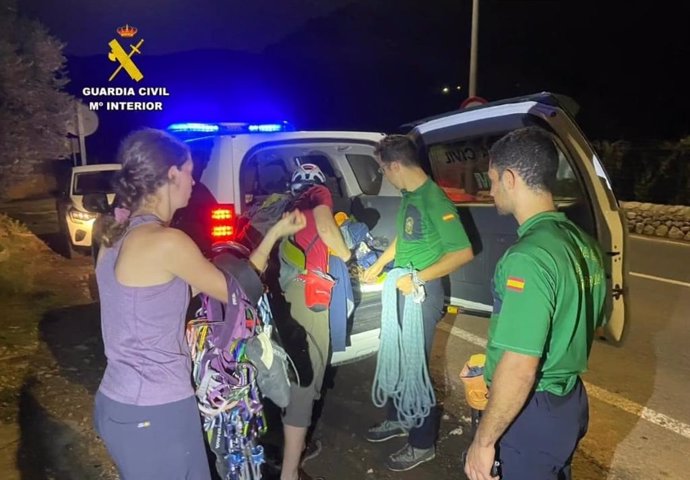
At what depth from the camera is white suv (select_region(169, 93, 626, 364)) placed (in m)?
3.45

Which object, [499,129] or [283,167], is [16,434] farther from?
[499,129]

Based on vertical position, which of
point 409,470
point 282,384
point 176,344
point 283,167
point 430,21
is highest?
point 430,21

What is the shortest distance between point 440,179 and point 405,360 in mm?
1708

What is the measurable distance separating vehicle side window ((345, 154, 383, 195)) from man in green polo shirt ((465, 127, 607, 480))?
328cm

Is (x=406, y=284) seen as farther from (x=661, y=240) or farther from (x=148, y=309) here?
(x=661, y=240)

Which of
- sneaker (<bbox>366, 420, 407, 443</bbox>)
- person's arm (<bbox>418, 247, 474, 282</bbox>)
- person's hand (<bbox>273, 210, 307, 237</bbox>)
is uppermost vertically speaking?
person's hand (<bbox>273, 210, 307, 237</bbox>)

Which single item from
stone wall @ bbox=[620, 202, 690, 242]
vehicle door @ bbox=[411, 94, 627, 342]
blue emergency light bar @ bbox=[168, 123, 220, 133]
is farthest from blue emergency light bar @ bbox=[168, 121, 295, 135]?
stone wall @ bbox=[620, 202, 690, 242]

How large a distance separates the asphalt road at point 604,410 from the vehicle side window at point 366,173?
158 cm

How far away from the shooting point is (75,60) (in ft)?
153

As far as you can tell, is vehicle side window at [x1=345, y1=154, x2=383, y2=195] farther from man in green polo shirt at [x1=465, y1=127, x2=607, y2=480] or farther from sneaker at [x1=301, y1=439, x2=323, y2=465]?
man in green polo shirt at [x1=465, y1=127, x2=607, y2=480]

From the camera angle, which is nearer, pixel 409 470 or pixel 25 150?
pixel 409 470

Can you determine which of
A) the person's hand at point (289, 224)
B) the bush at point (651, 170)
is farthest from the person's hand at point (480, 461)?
the bush at point (651, 170)

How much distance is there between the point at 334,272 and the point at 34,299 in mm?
5725

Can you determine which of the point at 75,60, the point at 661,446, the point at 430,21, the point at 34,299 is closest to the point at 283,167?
the point at 661,446
